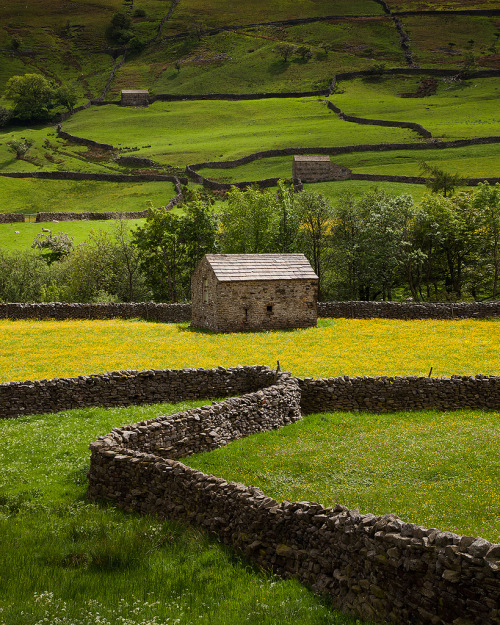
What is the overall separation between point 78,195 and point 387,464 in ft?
311

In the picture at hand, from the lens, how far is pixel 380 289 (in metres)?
60.5

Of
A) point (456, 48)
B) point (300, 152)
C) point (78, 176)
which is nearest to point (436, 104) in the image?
point (300, 152)

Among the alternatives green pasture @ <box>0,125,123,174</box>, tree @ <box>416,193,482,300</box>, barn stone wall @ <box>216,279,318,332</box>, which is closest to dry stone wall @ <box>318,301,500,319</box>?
barn stone wall @ <box>216,279,318,332</box>

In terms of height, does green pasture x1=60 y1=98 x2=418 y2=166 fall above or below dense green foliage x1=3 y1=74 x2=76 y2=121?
below

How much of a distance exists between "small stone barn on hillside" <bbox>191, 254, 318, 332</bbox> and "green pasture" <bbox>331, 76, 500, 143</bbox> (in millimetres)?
75674

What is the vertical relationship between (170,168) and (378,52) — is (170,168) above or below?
below

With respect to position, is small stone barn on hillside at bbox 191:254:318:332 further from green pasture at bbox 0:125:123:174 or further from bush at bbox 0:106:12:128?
bush at bbox 0:106:12:128

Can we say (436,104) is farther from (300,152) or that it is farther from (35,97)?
(35,97)

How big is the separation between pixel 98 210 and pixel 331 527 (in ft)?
290

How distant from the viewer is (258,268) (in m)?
42.7

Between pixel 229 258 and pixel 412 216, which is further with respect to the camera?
pixel 412 216

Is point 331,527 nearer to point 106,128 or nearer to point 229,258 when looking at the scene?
point 229,258

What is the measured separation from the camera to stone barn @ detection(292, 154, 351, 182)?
3669 inches

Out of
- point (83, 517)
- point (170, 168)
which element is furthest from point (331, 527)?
point (170, 168)
